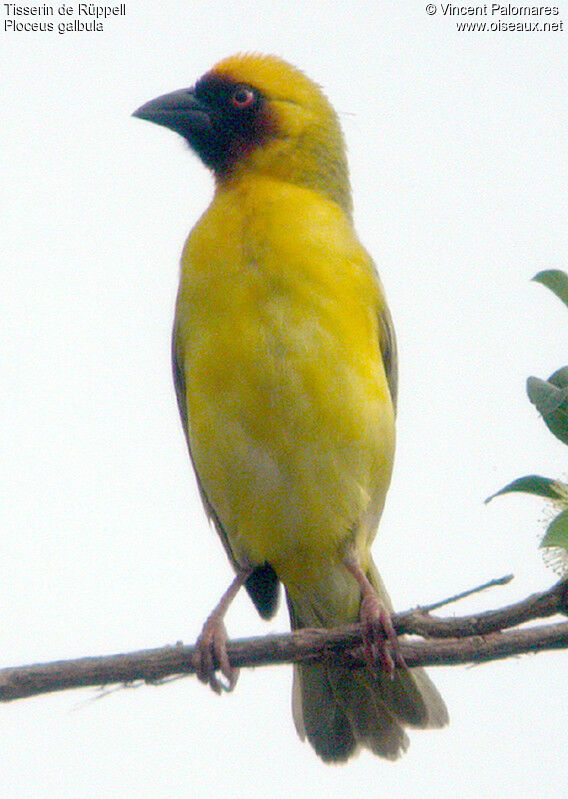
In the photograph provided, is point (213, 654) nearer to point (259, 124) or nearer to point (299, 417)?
point (299, 417)

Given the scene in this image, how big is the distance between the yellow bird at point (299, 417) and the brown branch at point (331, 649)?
16.6 inches

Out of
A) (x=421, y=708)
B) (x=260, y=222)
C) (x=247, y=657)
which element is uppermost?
(x=260, y=222)

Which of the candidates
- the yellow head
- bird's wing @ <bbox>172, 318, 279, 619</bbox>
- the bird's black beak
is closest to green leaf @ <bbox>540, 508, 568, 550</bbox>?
bird's wing @ <bbox>172, 318, 279, 619</bbox>

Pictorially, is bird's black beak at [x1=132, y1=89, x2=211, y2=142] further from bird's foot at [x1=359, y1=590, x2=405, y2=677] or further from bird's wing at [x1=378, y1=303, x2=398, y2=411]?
bird's foot at [x1=359, y1=590, x2=405, y2=677]

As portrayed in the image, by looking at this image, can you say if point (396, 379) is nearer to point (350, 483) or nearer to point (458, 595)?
point (350, 483)

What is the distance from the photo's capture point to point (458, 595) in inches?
131

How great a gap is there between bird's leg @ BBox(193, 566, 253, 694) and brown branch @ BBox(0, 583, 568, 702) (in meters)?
0.20

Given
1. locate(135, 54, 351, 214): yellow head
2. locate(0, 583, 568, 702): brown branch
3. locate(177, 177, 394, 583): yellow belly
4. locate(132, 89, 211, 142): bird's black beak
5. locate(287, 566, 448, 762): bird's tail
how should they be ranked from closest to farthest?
1. locate(0, 583, 568, 702): brown branch
2. locate(177, 177, 394, 583): yellow belly
3. locate(287, 566, 448, 762): bird's tail
4. locate(135, 54, 351, 214): yellow head
5. locate(132, 89, 211, 142): bird's black beak

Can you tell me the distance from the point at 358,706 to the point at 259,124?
120 inches

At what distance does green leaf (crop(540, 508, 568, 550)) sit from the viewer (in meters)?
3.06

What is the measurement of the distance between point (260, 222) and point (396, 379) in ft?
3.63

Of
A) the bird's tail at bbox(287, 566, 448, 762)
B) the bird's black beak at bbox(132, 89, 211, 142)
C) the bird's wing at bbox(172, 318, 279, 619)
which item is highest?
the bird's black beak at bbox(132, 89, 211, 142)

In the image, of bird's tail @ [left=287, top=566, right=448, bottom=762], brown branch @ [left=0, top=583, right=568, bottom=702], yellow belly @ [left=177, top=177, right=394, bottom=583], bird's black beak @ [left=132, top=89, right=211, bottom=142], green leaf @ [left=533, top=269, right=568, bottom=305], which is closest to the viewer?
green leaf @ [left=533, top=269, right=568, bottom=305]

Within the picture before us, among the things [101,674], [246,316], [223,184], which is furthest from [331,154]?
[101,674]
